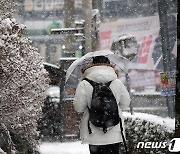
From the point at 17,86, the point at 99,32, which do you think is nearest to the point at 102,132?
the point at 17,86

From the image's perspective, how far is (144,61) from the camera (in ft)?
54.4

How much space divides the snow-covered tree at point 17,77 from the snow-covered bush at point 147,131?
6.25 feet

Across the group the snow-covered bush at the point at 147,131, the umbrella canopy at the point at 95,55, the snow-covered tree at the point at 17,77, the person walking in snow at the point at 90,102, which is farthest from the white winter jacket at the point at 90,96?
the snow-covered bush at the point at 147,131

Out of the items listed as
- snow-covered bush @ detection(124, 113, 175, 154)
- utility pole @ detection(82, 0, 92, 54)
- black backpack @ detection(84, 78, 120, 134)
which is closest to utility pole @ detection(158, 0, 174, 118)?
snow-covered bush @ detection(124, 113, 175, 154)

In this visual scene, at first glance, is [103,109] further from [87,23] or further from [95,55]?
[87,23]

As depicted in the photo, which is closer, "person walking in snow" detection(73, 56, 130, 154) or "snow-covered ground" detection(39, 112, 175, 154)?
"person walking in snow" detection(73, 56, 130, 154)

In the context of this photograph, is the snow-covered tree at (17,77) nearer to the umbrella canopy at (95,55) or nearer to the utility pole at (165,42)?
the umbrella canopy at (95,55)

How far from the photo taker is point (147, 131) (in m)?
8.67

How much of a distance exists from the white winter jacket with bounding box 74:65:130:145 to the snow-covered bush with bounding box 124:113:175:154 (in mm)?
2270

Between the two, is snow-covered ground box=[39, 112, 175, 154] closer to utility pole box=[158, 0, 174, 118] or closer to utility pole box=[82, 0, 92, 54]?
utility pole box=[158, 0, 174, 118]

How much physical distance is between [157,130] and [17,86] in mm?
2663

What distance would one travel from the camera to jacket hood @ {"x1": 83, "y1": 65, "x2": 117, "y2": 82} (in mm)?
5891

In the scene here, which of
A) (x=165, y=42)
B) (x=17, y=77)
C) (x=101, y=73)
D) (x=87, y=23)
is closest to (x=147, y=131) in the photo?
(x=165, y=42)

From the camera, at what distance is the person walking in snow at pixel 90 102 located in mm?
5824
